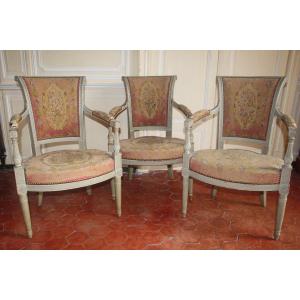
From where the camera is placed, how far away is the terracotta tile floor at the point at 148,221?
2.07 m

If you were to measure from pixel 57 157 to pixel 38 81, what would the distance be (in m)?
0.64

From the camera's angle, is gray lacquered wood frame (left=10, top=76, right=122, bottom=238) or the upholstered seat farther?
the upholstered seat

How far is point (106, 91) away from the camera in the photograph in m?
3.19

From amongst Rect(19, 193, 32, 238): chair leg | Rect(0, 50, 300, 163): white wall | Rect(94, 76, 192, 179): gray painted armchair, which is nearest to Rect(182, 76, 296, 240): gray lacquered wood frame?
Rect(94, 76, 192, 179): gray painted armchair

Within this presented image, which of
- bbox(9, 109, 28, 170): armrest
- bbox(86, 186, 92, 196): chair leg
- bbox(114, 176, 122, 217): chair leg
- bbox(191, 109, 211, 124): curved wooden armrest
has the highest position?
bbox(191, 109, 211, 124): curved wooden armrest

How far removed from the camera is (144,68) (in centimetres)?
301

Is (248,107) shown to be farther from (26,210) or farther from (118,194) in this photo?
(26,210)

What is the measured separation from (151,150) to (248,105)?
878 millimetres

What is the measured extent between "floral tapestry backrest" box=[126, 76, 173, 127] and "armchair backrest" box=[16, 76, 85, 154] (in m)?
0.53

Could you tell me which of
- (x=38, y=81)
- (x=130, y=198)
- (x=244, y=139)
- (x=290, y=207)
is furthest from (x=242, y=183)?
(x=38, y=81)

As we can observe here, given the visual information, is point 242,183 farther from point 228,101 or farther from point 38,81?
point 38,81

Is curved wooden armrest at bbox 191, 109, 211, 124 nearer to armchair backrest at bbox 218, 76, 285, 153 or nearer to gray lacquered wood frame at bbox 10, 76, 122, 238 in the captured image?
armchair backrest at bbox 218, 76, 285, 153

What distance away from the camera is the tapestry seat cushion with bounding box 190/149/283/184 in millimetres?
1928

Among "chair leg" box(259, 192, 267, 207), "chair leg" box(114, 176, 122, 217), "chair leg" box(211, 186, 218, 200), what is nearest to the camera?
"chair leg" box(114, 176, 122, 217)
